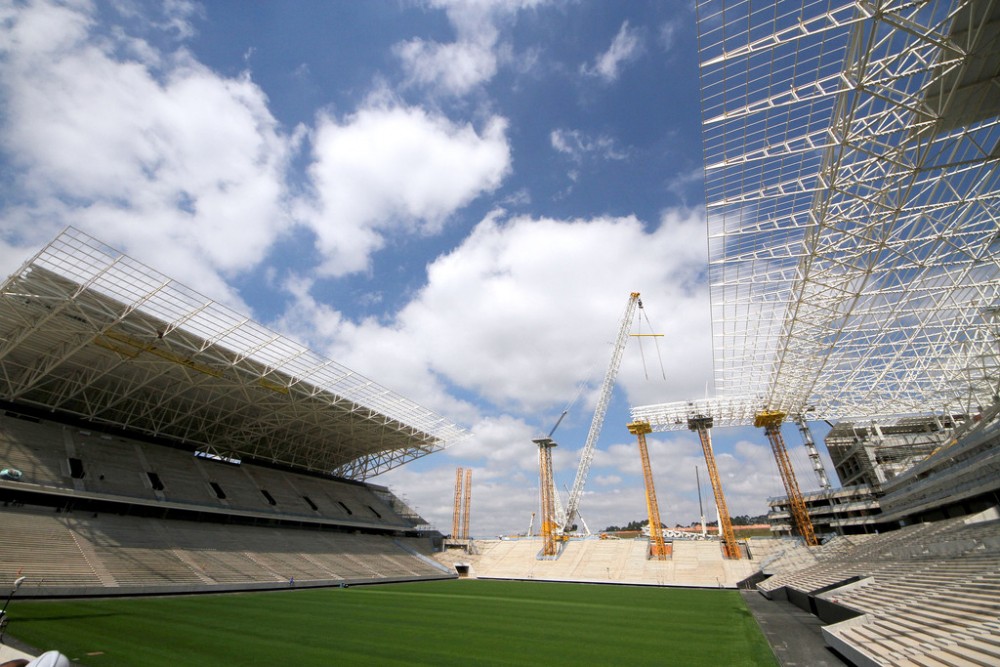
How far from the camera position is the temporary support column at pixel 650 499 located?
4919cm

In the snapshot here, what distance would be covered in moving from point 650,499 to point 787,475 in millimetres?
15764

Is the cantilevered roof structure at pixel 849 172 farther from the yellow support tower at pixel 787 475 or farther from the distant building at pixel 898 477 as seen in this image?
the yellow support tower at pixel 787 475

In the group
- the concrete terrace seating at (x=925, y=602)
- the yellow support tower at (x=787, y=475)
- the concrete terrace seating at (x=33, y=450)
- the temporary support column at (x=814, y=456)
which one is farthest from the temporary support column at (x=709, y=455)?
the concrete terrace seating at (x=33, y=450)

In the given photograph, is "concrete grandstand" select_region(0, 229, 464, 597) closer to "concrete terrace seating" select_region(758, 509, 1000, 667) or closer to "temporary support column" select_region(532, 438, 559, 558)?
"temporary support column" select_region(532, 438, 559, 558)

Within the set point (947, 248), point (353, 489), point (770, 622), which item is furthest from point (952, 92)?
point (353, 489)

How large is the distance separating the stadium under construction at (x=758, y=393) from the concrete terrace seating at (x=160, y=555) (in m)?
0.18

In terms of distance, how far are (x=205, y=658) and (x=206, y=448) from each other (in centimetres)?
3491

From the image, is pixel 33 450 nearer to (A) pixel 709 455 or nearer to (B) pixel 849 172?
(B) pixel 849 172

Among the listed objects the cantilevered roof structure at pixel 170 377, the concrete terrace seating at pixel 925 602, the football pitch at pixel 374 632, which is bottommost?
the football pitch at pixel 374 632

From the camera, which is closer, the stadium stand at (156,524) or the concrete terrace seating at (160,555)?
the concrete terrace seating at (160,555)

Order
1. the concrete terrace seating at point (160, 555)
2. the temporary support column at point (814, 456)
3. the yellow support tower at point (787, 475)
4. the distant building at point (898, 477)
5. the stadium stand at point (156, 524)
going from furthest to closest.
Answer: the temporary support column at point (814, 456), the yellow support tower at point (787, 475), the distant building at point (898, 477), the stadium stand at point (156, 524), the concrete terrace seating at point (160, 555)

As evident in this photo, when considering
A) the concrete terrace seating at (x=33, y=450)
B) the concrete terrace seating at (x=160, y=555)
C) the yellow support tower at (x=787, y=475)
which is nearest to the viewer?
the concrete terrace seating at (x=160, y=555)

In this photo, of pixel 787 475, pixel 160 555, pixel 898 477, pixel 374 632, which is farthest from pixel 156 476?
pixel 787 475

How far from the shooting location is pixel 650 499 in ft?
181
